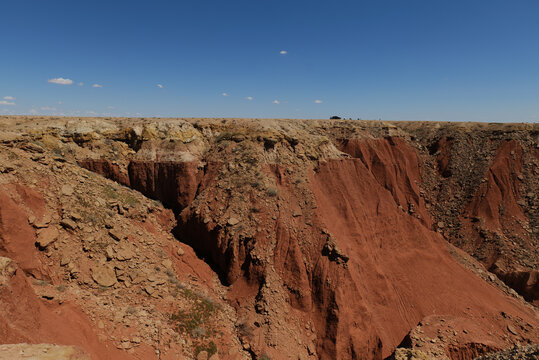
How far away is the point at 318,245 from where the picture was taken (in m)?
18.1

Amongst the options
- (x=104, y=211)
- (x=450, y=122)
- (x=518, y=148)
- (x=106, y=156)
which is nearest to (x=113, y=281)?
(x=104, y=211)

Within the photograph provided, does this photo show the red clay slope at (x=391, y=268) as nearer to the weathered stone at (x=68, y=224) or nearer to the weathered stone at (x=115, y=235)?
the weathered stone at (x=115, y=235)

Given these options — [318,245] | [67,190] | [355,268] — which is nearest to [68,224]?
[67,190]

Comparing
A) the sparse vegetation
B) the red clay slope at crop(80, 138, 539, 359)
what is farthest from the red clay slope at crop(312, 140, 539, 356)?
the sparse vegetation

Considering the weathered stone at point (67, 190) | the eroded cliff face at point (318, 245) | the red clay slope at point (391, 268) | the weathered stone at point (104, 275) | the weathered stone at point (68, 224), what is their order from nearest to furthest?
the weathered stone at point (104, 275) < the weathered stone at point (68, 224) < the weathered stone at point (67, 190) < the eroded cliff face at point (318, 245) < the red clay slope at point (391, 268)

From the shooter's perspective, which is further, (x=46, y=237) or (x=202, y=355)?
(x=46, y=237)

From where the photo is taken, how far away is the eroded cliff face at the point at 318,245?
15.9 metres

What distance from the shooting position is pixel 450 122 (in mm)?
48062

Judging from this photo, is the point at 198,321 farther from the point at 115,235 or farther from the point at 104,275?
the point at 115,235

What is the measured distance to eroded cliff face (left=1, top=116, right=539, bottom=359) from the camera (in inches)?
625

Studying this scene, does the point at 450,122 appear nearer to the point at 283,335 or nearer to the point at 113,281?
the point at 283,335

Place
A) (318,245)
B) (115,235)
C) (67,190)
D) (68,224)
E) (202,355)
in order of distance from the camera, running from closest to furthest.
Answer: (202,355) < (68,224) < (115,235) < (67,190) < (318,245)

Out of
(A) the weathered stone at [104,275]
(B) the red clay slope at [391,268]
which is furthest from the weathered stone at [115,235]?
(B) the red clay slope at [391,268]

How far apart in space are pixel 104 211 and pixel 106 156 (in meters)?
9.97
